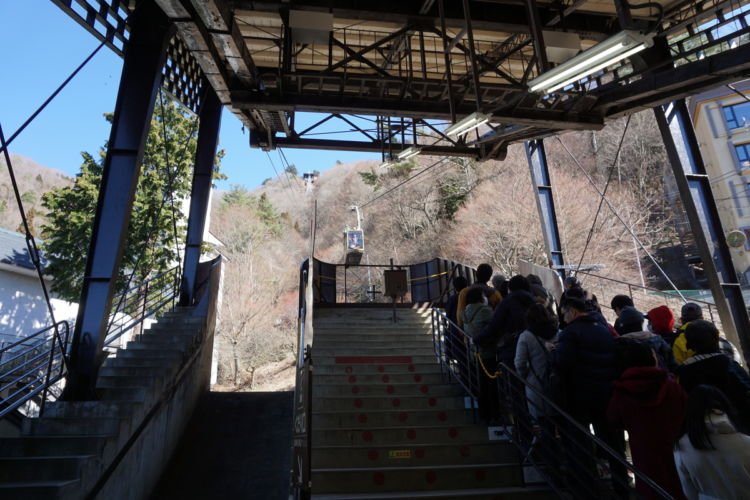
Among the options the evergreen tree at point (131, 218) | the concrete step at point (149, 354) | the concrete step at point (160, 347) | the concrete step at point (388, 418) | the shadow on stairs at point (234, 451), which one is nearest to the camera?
the concrete step at point (388, 418)

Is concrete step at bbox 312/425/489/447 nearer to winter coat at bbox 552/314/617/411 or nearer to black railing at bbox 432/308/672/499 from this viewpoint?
black railing at bbox 432/308/672/499

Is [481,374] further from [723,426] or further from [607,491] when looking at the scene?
[723,426]

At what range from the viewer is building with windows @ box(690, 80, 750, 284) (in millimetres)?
25578

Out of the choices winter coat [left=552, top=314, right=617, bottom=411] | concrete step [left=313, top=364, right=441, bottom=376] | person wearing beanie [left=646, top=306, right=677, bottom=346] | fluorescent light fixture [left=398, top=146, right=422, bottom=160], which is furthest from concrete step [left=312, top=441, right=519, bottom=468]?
fluorescent light fixture [left=398, top=146, right=422, bottom=160]

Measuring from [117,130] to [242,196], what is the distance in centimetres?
4278

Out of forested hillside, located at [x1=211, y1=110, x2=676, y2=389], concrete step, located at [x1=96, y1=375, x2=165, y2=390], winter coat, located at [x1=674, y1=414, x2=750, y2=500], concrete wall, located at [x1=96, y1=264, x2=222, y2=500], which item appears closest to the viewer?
winter coat, located at [x1=674, y1=414, x2=750, y2=500]

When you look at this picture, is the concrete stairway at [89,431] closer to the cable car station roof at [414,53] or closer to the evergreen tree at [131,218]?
the cable car station roof at [414,53]

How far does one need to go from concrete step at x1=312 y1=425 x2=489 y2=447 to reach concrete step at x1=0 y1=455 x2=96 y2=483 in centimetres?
244

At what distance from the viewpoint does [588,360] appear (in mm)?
3730

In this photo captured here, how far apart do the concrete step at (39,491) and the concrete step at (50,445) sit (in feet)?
2.25

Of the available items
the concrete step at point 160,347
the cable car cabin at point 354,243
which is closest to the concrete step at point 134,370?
the concrete step at point 160,347

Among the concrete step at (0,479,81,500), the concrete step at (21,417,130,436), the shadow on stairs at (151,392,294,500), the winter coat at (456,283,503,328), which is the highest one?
the winter coat at (456,283,503,328)

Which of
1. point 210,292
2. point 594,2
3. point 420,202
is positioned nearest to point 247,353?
point 420,202

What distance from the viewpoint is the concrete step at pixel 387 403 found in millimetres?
5986
